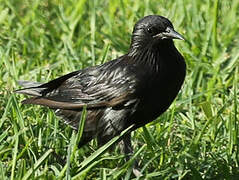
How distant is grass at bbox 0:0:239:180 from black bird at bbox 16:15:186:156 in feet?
0.56

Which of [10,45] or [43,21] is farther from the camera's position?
[43,21]

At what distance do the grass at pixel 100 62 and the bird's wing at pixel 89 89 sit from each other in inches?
6.5

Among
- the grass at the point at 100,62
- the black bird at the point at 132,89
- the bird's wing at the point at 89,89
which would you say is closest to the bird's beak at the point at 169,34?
the black bird at the point at 132,89

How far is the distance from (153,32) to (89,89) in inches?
24.7

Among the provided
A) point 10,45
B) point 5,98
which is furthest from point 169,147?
point 10,45

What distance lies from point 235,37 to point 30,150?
9.26 feet

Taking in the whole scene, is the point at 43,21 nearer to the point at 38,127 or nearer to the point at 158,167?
the point at 38,127

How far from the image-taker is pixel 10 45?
19.1 ft

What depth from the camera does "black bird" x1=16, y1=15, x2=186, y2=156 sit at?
4.20 meters

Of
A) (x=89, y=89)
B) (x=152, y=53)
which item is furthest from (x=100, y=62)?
(x=152, y=53)

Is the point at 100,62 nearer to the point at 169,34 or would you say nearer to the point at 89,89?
the point at 89,89

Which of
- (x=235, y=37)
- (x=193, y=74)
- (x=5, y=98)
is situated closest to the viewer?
(x=5, y=98)

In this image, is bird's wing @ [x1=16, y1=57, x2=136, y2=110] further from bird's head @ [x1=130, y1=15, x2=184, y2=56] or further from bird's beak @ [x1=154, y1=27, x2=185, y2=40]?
bird's beak @ [x1=154, y1=27, x2=185, y2=40]

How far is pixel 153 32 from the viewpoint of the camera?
427cm
